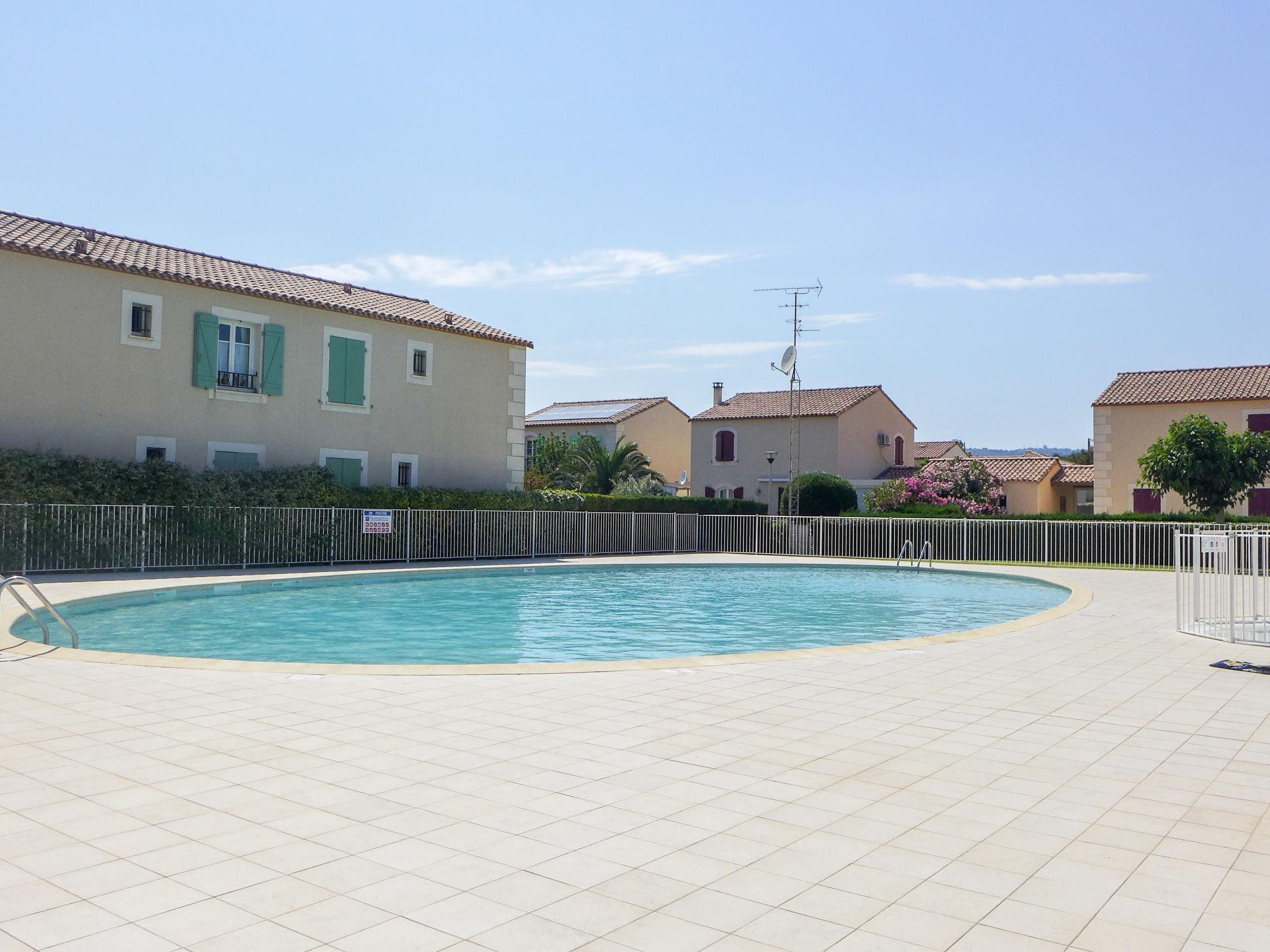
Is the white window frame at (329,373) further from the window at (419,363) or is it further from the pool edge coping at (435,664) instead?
the pool edge coping at (435,664)

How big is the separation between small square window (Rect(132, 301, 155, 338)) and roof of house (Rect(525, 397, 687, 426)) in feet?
86.2

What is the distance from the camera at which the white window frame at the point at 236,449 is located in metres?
21.7

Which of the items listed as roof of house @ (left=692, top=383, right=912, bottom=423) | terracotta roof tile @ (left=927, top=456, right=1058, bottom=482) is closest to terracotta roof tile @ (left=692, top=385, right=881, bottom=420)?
roof of house @ (left=692, top=383, right=912, bottom=423)

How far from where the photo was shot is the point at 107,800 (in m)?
4.51

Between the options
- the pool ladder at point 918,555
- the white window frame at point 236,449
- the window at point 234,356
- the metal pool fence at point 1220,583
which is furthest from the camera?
the pool ladder at point 918,555

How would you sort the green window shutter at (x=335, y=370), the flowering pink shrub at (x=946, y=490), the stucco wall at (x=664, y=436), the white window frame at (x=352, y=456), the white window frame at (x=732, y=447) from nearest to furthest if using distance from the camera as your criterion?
the white window frame at (x=352, y=456)
the green window shutter at (x=335, y=370)
the flowering pink shrub at (x=946, y=490)
the white window frame at (x=732, y=447)
the stucco wall at (x=664, y=436)

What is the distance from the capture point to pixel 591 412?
161 feet

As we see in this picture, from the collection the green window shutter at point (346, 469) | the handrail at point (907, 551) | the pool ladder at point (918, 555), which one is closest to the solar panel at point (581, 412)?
the handrail at point (907, 551)

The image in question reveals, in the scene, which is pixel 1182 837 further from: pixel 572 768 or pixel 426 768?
pixel 426 768

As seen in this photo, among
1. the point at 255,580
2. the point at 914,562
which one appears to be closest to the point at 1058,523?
the point at 914,562

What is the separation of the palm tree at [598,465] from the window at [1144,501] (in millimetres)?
18079

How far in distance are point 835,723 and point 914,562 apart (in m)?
19.6

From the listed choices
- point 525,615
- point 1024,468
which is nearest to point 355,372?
point 525,615

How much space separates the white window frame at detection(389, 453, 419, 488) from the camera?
82.9 feet
